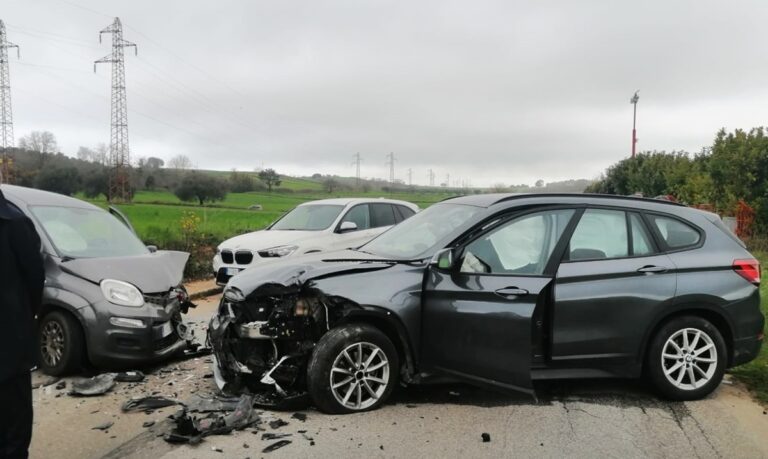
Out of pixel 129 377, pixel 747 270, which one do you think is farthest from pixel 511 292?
pixel 129 377

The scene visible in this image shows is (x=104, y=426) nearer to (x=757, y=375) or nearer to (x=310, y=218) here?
(x=757, y=375)

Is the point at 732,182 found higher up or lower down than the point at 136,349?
higher up

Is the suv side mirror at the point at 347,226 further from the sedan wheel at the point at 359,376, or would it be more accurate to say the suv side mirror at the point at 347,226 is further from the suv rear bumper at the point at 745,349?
the suv rear bumper at the point at 745,349

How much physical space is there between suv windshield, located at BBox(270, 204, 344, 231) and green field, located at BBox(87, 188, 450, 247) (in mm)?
2019

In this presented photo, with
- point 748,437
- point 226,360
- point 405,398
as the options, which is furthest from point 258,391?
point 748,437

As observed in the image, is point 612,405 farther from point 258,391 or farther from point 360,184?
point 360,184

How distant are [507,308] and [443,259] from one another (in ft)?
2.12

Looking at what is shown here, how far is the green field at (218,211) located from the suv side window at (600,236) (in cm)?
197

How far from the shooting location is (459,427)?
446cm

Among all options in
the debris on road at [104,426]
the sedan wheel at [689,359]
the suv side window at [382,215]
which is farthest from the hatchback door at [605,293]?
the suv side window at [382,215]

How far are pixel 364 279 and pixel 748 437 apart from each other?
3.21 m

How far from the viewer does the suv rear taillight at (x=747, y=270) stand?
17.4ft

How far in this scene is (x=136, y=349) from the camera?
5.55m

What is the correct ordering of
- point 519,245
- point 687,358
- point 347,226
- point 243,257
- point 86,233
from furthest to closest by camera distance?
point 347,226
point 243,257
point 86,233
point 687,358
point 519,245
